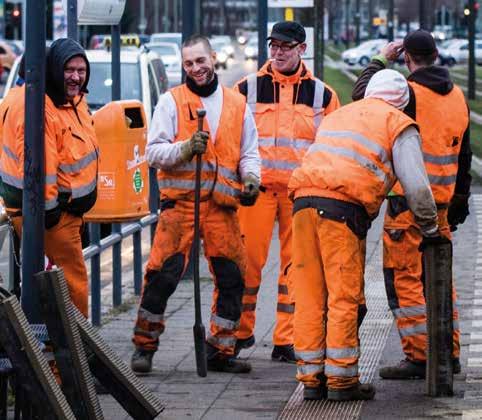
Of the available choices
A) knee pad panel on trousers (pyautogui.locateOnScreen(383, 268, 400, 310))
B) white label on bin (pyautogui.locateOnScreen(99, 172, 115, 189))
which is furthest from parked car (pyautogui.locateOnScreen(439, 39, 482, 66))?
knee pad panel on trousers (pyautogui.locateOnScreen(383, 268, 400, 310))

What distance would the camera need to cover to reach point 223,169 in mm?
9188

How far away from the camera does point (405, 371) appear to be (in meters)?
9.02

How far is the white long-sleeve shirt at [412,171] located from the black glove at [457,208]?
38.1 inches

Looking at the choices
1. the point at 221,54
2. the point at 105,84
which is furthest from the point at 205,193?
the point at 221,54

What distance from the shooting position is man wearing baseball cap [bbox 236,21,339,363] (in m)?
9.63

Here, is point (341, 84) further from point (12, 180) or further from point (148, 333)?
point (12, 180)

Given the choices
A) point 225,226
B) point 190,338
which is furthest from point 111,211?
point 225,226

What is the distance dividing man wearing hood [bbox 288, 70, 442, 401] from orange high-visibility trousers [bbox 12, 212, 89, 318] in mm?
1090

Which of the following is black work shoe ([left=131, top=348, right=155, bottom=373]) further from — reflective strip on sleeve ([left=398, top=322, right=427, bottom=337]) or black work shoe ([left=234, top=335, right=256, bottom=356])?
reflective strip on sleeve ([left=398, top=322, right=427, bottom=337])

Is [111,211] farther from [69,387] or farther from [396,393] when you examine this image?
[69,387]

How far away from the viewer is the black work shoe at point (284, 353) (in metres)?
9.62

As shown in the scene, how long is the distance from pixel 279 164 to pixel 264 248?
1.62 ft

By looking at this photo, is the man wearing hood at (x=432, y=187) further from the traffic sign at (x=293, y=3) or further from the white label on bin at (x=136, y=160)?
the traffic sign at (x=293, y=3)

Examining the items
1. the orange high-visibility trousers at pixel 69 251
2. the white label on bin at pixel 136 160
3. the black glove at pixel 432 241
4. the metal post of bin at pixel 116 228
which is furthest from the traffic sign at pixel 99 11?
the black glove at pixel 432 241
